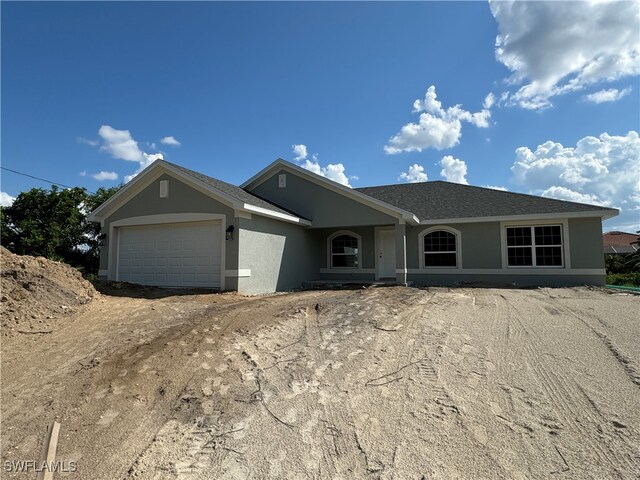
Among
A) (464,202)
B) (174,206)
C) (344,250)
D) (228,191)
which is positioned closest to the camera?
(174,206)

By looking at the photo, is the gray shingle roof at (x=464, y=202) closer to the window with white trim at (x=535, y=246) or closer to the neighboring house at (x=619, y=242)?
the window with white trim at (x=535, y=246)

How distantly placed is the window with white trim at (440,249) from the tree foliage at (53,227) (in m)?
20.8

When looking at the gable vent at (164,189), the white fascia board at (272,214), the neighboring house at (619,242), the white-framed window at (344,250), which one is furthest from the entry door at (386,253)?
the neighboring house at (619,242)

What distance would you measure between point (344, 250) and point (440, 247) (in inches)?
157

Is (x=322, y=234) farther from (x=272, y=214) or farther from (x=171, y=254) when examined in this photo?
(x=171, y=254)

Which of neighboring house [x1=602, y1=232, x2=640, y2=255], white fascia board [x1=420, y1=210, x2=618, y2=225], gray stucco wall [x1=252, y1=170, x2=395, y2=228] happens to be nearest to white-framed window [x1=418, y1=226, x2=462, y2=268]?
white fascia board [x1=420, y1=210, x2=618, y2=225]

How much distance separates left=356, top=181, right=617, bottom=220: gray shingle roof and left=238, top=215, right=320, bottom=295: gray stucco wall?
15.7ft

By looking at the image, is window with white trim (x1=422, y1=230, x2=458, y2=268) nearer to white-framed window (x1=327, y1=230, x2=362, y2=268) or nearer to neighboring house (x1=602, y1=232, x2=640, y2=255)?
white-framed window (x1=327, y1=230, x2=362, y2=268)

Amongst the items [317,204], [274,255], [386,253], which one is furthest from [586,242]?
[274,255]

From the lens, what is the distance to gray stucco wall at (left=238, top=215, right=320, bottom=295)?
446 inches

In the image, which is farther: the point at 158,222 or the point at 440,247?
the point at 440,247

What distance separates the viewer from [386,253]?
614 inches

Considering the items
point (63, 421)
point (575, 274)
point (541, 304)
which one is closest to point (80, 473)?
point (63, 421)

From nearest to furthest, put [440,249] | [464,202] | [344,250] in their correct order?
[440,249] → [464,202] → [344,250]
